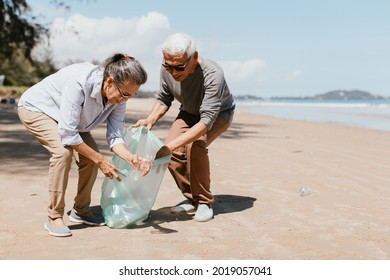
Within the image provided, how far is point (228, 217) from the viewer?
4473mm

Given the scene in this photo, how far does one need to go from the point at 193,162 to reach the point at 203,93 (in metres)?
0.61

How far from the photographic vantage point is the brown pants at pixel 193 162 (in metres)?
4.39

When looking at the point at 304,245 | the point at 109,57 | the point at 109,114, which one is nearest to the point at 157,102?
the point at 109,114

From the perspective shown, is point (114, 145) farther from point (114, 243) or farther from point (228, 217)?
point (228, 217)

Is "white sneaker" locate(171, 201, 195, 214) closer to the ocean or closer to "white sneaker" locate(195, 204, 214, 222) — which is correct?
"white sneaker" locate(195, 204, 214, 222)

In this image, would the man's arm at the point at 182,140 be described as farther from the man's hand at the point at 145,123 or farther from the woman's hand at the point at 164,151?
the man's hand at the point at 145,123

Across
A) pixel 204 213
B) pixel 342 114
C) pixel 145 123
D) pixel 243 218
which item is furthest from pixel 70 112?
pixel 342 114

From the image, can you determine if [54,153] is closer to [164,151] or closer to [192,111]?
[164,151]

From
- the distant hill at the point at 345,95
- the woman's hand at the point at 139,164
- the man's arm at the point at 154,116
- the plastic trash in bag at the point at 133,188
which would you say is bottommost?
the distant hill at the point at 345,95

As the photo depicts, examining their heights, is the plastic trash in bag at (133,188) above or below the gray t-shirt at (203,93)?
below

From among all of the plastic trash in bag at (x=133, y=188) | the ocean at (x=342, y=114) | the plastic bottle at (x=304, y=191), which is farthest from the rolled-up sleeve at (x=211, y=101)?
the ocean at (x=342, y=114)

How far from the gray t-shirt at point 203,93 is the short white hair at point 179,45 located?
0.34m

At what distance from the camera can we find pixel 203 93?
432 cm

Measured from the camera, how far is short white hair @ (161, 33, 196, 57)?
3.84 m
